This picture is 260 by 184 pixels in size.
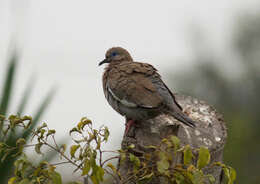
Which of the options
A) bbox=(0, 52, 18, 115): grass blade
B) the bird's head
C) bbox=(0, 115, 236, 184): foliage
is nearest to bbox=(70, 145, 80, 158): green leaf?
bbox=(0, 115, 236, 184): foliage

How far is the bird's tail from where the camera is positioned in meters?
4.02

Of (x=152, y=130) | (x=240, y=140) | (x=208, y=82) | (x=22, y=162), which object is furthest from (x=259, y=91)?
(x=22, y=162)

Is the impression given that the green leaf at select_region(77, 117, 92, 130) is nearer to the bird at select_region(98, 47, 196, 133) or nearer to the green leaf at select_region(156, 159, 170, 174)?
the green leaf at select_region(156, 159, 170, 174)

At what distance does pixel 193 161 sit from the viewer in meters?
3.48

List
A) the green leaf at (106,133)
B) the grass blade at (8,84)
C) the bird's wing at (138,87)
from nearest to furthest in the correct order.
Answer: the green leaf at (106,133), the bird's wing at (138,87), the grass blade at (8,84)

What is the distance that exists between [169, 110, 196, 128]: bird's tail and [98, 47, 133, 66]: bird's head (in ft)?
5.67

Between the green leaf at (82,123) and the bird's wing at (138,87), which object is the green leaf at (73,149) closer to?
the green leaf at (82,123)

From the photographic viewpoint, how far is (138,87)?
15.2 ft

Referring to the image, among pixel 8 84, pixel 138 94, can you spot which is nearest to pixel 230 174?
pixel 138 94

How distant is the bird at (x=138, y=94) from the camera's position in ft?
14.5

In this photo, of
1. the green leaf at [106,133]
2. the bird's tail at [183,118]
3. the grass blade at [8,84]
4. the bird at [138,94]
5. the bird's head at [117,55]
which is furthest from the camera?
the bird's head at [117,55]

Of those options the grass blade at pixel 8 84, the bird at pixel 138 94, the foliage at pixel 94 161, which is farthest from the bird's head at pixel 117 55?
the foliage at pixel 94 161

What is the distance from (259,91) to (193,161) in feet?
20.7

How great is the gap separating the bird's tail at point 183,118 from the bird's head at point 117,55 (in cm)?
173
